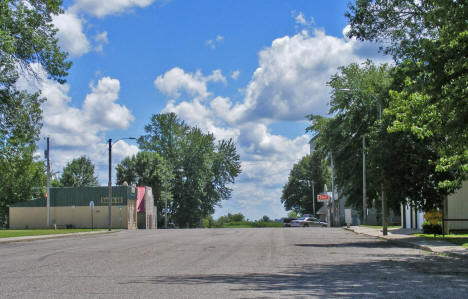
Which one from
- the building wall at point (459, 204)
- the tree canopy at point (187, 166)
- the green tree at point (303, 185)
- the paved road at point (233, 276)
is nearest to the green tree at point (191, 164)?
the tree canopy at point (187, 166)

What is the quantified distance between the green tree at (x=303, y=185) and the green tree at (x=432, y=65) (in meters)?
80.6

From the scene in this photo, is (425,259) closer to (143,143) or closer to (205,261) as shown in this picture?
(205,261)

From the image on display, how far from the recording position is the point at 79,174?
354 ft

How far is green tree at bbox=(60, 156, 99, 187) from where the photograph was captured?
106250 millimetres

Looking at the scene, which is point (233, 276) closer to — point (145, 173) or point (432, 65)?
point (432, 65)

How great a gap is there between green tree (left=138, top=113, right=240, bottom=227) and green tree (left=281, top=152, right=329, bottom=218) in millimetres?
26068

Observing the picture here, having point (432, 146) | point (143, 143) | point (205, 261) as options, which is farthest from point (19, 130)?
point (143, 143)

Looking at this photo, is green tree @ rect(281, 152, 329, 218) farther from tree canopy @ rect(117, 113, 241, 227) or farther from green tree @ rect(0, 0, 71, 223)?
green tree @ rect(0, 0, 71, 223)

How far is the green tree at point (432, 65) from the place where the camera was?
48.3 ft

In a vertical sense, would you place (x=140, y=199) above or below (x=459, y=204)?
above

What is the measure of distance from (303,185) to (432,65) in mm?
98228

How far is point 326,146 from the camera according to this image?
2044 inches

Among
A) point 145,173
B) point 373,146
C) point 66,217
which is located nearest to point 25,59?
point 373,146

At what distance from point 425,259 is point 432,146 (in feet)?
32.9
